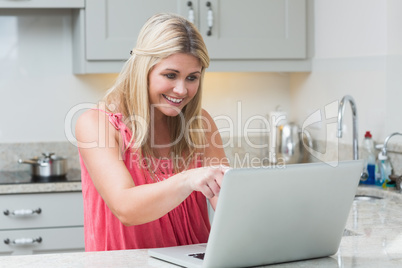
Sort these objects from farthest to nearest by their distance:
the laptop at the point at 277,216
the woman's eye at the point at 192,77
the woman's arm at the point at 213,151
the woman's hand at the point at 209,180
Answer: the woman's arm at the point at 213,151 < the woman's eye at the point at 192,77 < the woman's hand at the point at 209,180 < the laptop at the point at 277,216

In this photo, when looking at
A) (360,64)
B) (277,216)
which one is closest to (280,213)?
(277,216)

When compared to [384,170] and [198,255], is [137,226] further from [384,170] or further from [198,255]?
[384,170]

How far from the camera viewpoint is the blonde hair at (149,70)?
69.2 inches

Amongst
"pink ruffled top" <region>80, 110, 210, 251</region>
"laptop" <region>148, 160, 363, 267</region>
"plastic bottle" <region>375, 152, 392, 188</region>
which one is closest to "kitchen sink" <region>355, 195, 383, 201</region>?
"plastic bottle" <region>375, 152, 392, 188</region>

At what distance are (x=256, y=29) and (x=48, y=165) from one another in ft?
4.18

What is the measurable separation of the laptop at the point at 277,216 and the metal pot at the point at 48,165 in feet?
5.84

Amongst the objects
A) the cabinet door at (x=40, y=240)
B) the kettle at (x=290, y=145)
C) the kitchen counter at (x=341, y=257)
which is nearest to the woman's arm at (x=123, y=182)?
the kitchen counter at (x=341, y=257)

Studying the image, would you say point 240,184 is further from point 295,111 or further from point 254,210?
point 295,111

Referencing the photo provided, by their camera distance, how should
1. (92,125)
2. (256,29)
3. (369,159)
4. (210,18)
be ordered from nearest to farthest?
1. (92,125)
2. (369,159)
3. (210,18)
4. (256,29)

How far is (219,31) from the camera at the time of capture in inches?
128

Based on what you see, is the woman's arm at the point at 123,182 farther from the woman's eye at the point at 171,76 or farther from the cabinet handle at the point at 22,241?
the cabinet handle at the point at 22,241

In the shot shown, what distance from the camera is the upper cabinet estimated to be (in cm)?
313

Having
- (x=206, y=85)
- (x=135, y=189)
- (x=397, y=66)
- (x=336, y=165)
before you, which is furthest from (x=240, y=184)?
(x=206, y=85)

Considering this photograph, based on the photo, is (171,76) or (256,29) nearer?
(171,76)
